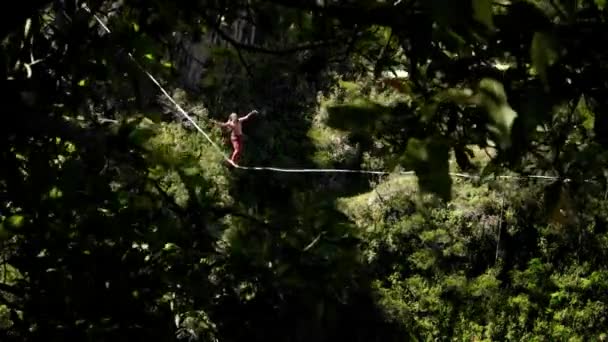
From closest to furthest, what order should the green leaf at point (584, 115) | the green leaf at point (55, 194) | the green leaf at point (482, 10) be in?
1. the green leaf at point (482, 10)
2. the green leaf at point (584, 115)
3. the green leaf at point (55, 194)

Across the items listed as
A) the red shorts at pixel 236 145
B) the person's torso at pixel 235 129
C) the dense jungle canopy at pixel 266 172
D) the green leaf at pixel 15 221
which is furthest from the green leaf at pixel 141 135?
the person's torso at pixel 235 129

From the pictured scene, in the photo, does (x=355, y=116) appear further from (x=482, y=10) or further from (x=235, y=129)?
(x=235, y=129)

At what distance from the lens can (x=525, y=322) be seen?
7.30 metres

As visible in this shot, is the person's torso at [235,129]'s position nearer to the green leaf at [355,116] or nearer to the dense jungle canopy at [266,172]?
the dense jungle canopy at [266,172]

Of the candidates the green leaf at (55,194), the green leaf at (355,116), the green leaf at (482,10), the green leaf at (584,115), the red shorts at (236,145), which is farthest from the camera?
the red shorts at (236,145)

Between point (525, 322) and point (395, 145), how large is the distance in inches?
247

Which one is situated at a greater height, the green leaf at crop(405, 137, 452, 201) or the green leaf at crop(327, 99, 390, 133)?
the green leaf at crop(327, 99, 390, 133)

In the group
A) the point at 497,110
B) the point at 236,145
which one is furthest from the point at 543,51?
Result: the point at 236,145

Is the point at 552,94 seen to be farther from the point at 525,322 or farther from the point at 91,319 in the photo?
the point at 525,322

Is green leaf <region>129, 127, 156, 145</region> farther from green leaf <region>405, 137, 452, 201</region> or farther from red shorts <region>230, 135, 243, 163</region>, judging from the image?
red shorts <region>230, 135, 243, 163</region>

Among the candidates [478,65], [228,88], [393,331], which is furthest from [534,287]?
[478,65]

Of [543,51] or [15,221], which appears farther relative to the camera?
[15,221]

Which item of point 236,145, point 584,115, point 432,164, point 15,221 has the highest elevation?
point 236,145

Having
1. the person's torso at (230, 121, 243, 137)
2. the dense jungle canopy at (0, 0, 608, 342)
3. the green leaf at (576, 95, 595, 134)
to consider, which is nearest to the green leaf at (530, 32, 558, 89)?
the dense jungle canopy at (0, 0, 608, 342)
